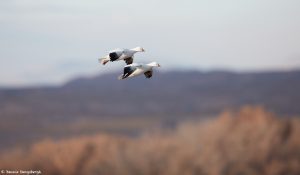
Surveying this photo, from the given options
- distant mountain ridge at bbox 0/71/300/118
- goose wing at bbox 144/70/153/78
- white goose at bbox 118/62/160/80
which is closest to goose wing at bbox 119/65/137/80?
white goose at bbox 118/62/160/80

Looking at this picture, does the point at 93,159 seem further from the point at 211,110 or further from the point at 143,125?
the point at 211,110

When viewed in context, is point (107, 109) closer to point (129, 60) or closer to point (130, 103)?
point (130, 103)

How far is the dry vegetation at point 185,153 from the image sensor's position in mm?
85938

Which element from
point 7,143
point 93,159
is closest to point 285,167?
point 93,159

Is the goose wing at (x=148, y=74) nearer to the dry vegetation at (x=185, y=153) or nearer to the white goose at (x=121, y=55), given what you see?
the white goose at (x=121, y=55)

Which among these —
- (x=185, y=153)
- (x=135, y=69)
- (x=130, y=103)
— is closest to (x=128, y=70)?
(x=135, y=69)

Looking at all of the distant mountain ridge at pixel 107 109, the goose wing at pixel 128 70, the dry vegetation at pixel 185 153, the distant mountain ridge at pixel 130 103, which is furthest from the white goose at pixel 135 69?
the distant mountain ridge at pixel 130 103

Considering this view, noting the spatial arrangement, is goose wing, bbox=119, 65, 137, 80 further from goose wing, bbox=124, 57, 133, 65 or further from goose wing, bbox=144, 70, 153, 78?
goose wing, bbox=144, 70, 153, 78

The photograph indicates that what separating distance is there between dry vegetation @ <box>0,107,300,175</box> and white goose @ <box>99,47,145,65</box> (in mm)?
70233

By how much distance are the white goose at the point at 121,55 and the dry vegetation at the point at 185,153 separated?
70233 millimetres

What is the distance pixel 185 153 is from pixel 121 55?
83334mm

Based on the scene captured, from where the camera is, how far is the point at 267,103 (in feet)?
604

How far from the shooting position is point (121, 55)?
5.07 m

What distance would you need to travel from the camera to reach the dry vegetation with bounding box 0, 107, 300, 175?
282 ft
